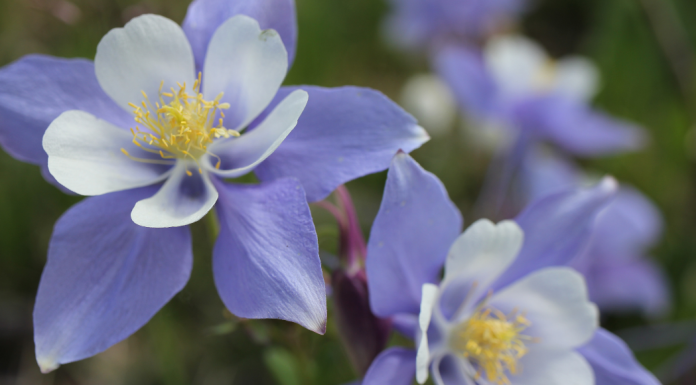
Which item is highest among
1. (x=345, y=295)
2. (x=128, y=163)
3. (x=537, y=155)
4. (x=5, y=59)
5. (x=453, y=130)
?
(x=128, y=163)

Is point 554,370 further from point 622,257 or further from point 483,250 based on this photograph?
point 622,257

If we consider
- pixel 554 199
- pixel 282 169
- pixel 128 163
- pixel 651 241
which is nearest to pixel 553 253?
pixel 554 199

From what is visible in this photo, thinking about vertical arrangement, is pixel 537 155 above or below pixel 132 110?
below

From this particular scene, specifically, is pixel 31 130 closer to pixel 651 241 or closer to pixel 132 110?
pixel 132 110

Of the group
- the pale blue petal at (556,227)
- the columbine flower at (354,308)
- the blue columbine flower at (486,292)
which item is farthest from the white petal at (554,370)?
the columbine flower at (354,308)

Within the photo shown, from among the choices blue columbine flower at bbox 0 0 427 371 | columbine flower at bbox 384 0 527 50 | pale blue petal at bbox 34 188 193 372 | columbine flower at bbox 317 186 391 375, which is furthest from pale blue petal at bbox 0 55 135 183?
columbine flower at bbox 384 0 527 50

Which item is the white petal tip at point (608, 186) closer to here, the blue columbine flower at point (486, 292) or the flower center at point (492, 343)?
the blue columbine flower at point (486, 292)

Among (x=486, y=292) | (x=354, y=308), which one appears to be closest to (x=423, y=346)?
(x=354, y=308)

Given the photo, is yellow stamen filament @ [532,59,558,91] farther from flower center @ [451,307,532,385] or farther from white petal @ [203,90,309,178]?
white petal @ [203,90,309,178]
